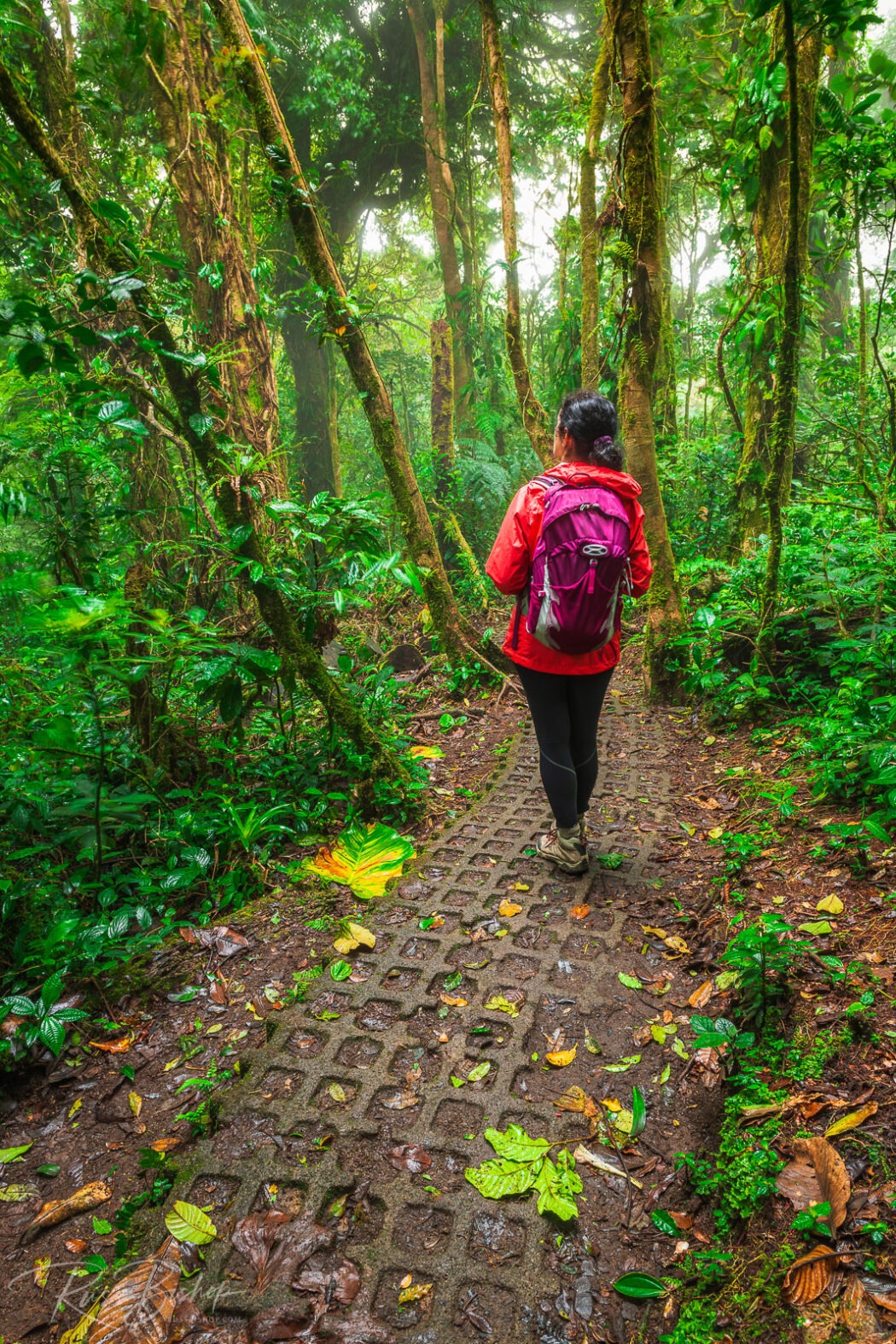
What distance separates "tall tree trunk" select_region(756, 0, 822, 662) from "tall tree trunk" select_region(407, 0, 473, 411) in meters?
5.55

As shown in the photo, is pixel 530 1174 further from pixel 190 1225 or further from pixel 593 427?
pixel 593 427

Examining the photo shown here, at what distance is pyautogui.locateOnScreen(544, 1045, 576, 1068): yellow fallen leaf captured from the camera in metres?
2.09

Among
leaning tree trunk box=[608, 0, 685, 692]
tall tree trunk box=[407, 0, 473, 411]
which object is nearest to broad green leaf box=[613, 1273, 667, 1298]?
leaning tree trunk box=[608, 0, 685, 692]

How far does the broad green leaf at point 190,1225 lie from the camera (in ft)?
5.28

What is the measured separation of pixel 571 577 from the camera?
2.62 metres

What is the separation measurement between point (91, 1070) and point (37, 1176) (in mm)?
367

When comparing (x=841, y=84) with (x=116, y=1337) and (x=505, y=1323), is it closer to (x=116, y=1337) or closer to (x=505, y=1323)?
(x=505, y=1323)

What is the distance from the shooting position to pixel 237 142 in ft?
23.1

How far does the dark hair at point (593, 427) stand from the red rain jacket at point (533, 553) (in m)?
0.05

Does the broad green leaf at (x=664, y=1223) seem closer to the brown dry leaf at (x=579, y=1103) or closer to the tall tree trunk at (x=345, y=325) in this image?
the brown dry leaf at (x=579, y=1103)

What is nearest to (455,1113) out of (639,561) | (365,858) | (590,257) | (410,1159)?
(410,1159)

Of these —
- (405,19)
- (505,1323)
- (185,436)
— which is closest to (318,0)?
(405,19)

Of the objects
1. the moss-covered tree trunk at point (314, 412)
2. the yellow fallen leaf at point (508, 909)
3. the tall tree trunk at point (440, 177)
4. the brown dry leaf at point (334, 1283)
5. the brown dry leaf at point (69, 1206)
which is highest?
the tall tree trunk at point (440, 177)

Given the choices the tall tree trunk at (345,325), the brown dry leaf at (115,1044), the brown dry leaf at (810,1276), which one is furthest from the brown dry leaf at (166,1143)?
the tall tree trunk at (345,325)
